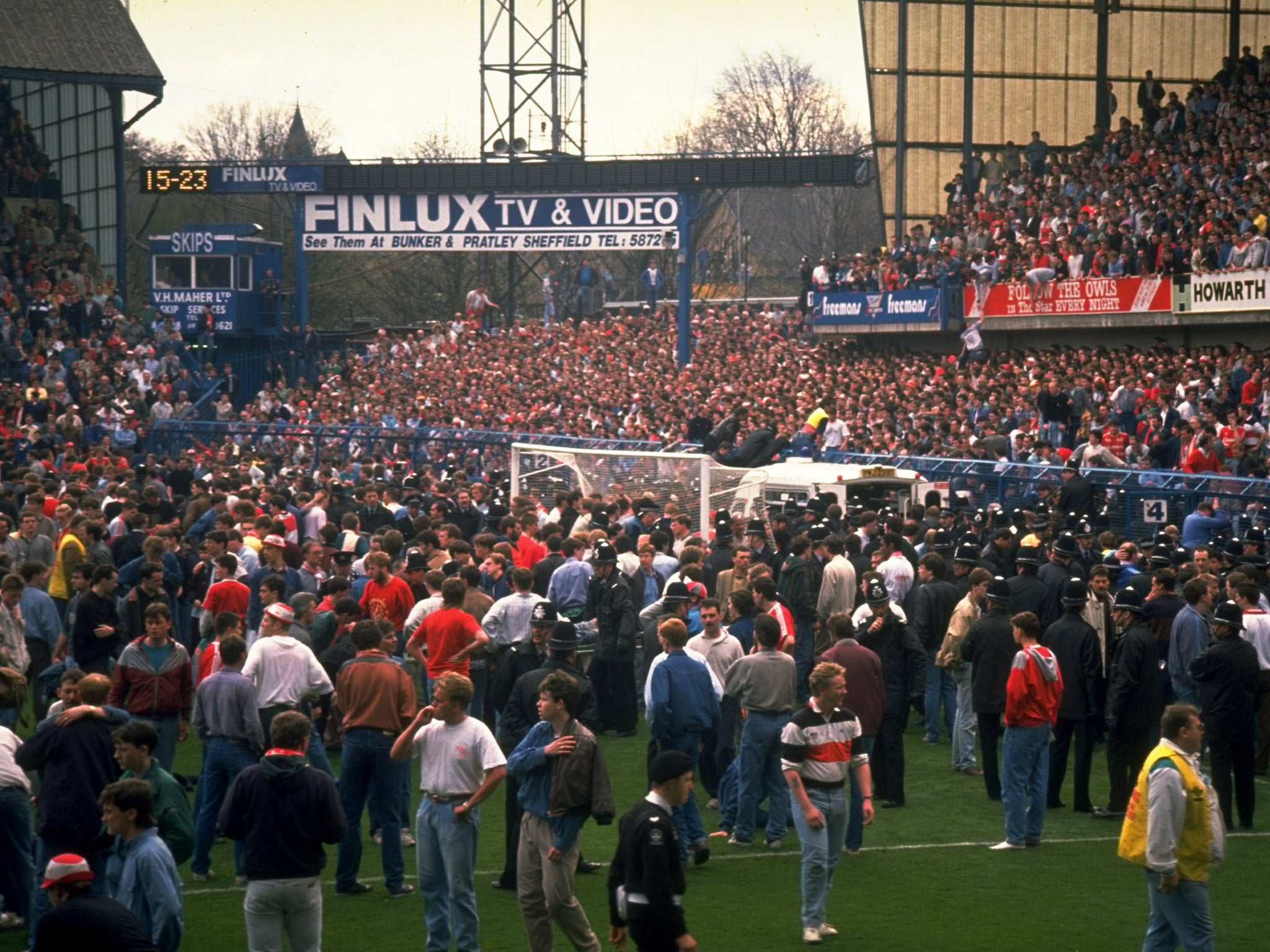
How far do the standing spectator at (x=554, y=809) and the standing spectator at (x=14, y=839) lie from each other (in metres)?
2.64

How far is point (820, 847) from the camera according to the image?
30.1 feet

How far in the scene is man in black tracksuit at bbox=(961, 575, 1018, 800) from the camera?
12.2 m

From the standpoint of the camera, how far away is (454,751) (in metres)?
8.77

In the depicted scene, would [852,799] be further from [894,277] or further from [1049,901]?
[894,277]

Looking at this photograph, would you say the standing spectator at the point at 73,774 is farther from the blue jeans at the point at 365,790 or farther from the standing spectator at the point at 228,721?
the blue jeans at the point at 365,790

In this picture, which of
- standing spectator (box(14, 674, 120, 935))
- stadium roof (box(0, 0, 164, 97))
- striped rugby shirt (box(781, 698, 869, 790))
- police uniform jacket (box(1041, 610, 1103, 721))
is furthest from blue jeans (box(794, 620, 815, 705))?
stadium roof (box(0, 0, 164, 97))

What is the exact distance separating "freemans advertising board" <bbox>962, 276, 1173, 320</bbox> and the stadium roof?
21.0m

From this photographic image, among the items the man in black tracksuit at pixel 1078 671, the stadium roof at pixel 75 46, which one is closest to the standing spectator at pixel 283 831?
the man in black tracksuit at pixel 1078 671

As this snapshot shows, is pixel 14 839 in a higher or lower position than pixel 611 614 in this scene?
lower

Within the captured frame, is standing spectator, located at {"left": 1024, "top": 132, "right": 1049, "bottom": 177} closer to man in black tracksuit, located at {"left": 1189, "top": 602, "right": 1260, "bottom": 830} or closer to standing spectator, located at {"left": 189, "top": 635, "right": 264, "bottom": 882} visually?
man in black tracksuit, located at {"left": 1189, "top": 602, "right": 1260, "bottom": 830}

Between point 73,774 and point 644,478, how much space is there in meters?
15.1

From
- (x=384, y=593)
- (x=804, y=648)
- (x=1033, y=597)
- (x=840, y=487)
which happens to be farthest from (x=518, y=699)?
(x=840, y=487)

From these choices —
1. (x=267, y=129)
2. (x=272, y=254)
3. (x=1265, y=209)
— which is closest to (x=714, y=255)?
(x=267, y=129)

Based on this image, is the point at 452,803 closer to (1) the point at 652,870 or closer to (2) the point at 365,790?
(2) the point at 365,790
